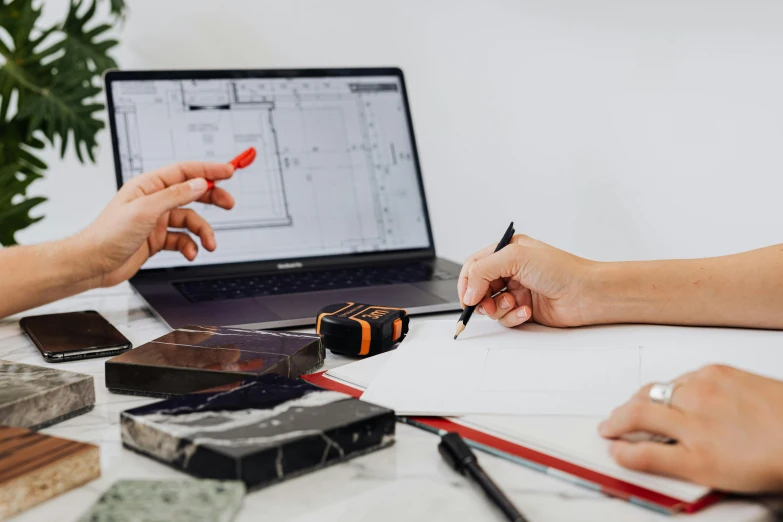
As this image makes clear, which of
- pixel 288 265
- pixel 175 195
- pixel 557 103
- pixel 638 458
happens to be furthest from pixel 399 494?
pixel 557 103

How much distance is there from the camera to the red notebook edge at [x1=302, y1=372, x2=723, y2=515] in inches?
18.5

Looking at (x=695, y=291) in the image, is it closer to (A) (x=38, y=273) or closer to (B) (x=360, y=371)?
(B) (x=360, y=371)

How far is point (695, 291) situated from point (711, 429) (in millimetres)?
370

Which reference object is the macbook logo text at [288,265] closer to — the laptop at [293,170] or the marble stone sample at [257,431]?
the laptop at [293,170]

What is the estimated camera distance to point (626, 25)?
5.75 feet

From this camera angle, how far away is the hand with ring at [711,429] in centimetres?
47

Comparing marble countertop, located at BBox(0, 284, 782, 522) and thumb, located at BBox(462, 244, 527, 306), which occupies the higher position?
thumb, located at BBox(462, 244, 527, 306)

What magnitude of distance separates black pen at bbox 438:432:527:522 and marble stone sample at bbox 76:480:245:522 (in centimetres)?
15

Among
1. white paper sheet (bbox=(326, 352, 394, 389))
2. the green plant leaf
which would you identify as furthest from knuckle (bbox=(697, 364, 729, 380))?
the green plant leaf

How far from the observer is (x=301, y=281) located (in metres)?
1.17

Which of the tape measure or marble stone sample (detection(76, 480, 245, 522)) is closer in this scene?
marble stone sample (detection(76, 480, 245, 522))

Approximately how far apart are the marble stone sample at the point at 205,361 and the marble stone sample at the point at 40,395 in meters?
0.04

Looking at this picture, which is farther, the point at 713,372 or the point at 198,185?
the point at 198,185

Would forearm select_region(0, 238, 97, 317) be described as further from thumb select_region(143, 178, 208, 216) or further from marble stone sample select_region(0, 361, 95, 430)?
marble stone sample select_region(0, 361, 95, 430)
